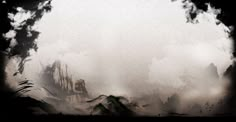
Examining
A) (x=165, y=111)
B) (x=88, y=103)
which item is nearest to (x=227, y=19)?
(x=165, y=111)

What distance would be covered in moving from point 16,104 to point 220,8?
16531 mm

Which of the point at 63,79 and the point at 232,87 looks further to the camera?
the point at 63,79

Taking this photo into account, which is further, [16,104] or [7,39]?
[7,39]

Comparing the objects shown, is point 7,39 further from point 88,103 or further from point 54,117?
point 54,117

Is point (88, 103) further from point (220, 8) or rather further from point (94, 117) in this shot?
point (220, 8)

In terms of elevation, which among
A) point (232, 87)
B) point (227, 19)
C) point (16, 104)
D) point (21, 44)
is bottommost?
point (16, 104)

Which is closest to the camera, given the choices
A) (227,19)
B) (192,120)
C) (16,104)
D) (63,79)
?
(192,120)

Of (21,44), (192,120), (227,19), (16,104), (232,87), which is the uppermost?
(227,19)

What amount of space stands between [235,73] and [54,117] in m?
15.4

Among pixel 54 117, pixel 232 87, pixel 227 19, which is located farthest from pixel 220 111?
pixel 54 117

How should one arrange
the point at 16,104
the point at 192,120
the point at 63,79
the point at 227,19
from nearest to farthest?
the point at 192,120 < the point at 16,104 < the point at 227,19 < the point at 63,79

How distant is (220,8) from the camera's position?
21.8 m

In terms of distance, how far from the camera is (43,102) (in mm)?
21812

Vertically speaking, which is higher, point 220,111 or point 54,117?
point 220,111
